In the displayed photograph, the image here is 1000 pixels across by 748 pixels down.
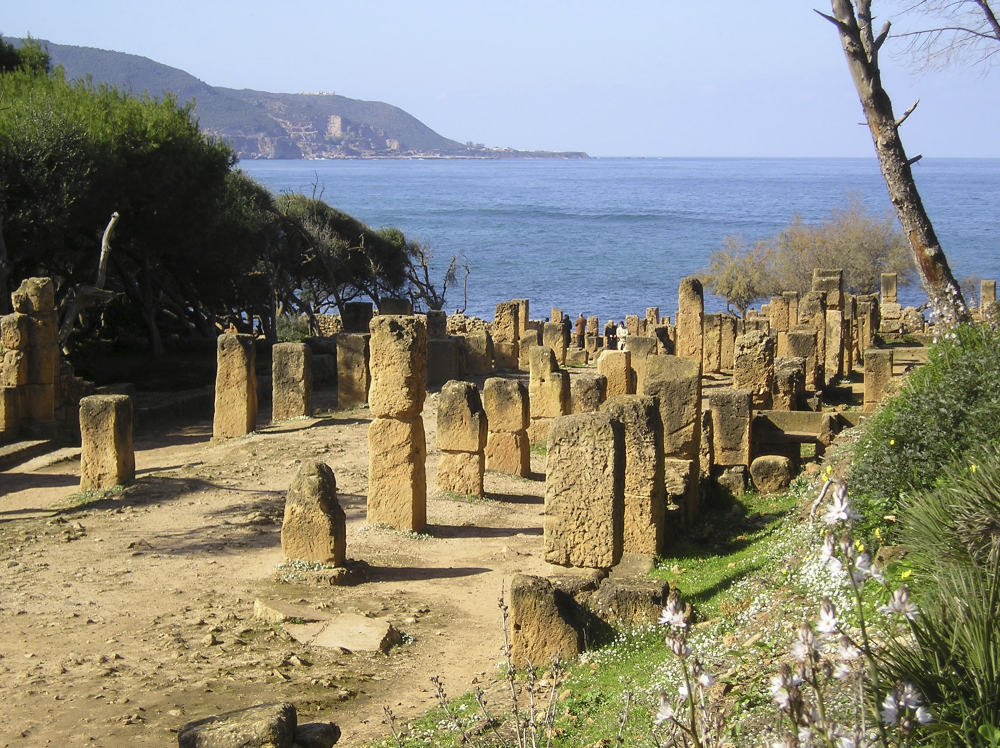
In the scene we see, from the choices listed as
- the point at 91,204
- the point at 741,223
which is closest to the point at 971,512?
the point at 91,204

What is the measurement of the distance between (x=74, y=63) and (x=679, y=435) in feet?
464

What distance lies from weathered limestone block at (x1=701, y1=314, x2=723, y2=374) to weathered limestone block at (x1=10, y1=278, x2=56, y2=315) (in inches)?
585

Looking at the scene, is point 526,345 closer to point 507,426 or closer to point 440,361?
point 440,361

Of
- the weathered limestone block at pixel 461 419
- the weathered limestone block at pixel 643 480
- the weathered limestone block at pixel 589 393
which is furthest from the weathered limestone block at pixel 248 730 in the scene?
the weathered limestone block at pixel 589 393

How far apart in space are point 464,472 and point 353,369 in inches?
297

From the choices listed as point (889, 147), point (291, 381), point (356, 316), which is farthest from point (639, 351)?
point (356, 316)

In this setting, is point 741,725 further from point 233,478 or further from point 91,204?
point 91,204

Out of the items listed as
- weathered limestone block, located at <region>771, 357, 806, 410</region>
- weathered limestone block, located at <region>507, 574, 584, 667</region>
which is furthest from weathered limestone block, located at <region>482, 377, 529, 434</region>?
weathered limestone block, located at <region>507, 574, 584, 667</region>

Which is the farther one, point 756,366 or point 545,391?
point 545,391

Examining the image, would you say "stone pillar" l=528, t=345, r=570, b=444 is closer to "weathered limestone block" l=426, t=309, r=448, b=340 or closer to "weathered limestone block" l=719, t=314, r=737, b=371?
"weathered limestone block" l=719, t=314, r=737, b=371

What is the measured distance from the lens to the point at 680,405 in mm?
12750

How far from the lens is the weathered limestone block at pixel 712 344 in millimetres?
24766

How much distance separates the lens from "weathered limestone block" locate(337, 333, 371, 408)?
21141 millimetres

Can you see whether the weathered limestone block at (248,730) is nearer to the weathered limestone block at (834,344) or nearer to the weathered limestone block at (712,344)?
the weathered limestone block at (834,344)
